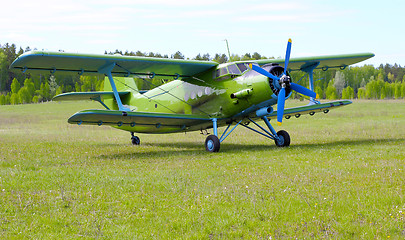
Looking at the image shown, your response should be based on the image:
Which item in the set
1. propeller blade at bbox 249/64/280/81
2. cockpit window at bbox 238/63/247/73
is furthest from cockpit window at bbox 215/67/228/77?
propeller blade at bbox 249/64/280/81

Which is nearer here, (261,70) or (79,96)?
(261,70)

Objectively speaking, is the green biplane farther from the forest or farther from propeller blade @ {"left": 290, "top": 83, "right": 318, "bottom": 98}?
the forest

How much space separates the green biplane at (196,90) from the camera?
14.2 m

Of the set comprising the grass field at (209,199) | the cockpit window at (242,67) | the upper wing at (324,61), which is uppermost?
the upper wing at (324,61)

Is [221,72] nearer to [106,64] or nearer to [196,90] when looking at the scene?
[196,90]

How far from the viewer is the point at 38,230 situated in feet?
19.8

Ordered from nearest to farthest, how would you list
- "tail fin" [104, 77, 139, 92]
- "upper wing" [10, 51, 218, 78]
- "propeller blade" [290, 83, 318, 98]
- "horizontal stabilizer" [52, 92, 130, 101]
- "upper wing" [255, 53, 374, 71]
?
"upper wing" [10, 51, 218, 78] → "propeller blade" [290, 83, 318, 98] → "upper wing" [255, 53, 374, 71] → "horizontal stabilizer" [52, 92, 130, 101] → "tail fin" [104, 77, 139, 92]

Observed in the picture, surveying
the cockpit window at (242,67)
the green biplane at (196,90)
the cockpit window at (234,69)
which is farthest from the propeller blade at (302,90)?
the cockpit window at (234,69)

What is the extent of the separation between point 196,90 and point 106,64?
3827mm

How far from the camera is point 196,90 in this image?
16906mm

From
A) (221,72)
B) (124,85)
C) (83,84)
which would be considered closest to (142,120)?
(221,72)

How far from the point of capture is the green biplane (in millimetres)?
14164

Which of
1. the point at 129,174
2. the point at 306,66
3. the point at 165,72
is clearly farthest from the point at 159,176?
the point at 306,66

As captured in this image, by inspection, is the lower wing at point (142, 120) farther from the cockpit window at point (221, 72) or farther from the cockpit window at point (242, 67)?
the cockpit window at point (242, 67)
